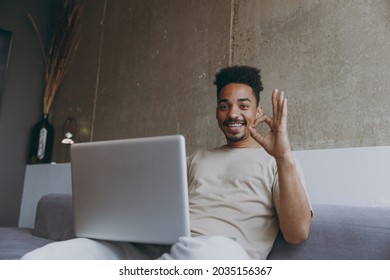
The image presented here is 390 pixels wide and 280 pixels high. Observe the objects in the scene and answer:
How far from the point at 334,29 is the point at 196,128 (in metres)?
0.96

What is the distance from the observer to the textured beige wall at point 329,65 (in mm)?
1668

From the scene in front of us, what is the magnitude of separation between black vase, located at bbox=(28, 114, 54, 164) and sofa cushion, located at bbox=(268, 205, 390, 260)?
2635 millimetres

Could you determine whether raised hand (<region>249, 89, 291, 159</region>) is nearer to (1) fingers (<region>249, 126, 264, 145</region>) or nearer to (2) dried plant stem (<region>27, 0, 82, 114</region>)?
(1) fingers (<region>249, 126, 264, 145</region>)

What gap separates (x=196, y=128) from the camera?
236cm

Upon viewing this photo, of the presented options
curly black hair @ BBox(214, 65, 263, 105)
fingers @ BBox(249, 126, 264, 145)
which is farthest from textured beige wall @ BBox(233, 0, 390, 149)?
fingers @ BBox(249, 126, 264, 145)

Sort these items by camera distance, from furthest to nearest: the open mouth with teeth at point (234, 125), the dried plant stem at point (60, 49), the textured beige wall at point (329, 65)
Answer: the dried plant stem at point (60, 49) < the textured beige wall at point (329, 65) < the open mouth with teeth at point (234, 125)

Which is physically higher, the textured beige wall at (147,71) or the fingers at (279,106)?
the textured beige wall at (147,71)

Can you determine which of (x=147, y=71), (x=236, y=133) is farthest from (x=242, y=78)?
(x=147, y=71)

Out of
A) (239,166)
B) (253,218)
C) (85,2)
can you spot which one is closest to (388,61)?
(239,166)

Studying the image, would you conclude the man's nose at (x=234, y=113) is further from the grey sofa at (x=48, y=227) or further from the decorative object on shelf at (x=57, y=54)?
the decorative object on shelf at (x=57, y=54)

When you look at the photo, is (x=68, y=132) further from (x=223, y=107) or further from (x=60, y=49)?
(x=223, y=107)

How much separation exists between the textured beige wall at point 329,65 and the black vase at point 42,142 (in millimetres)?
2103

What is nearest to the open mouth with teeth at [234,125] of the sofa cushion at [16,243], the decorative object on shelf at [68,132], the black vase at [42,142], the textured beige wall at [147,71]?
the textured beige wall at [147,71]

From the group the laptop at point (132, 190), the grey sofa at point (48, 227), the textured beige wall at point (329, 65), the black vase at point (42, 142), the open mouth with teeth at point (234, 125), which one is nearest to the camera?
the laptop at point (132, 190)
